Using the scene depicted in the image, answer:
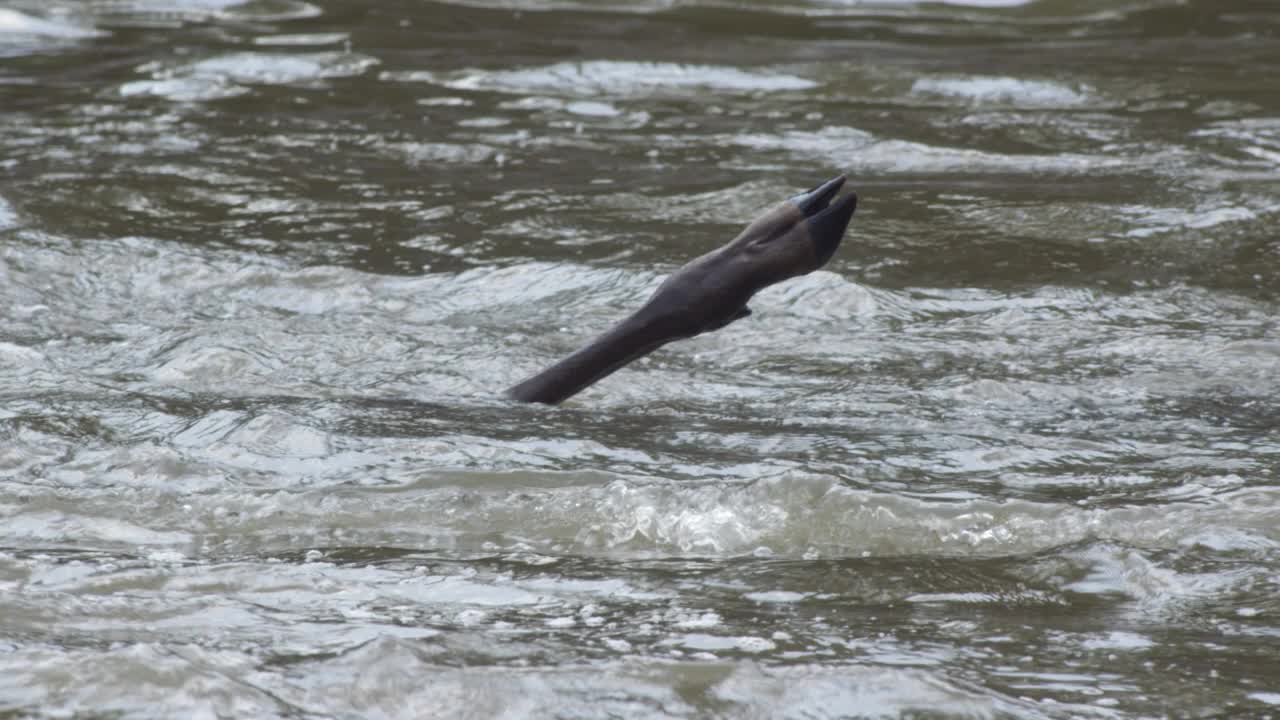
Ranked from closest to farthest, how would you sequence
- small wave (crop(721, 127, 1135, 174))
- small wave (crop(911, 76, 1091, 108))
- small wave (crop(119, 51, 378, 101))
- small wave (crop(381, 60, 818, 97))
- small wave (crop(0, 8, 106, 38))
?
small wave (crop(721, 127, 1135, 174))
small wave (crop(911, 76, 1091, 108))
small wave (crop(381, 60, 818, 97))
small wave (crop(119, 51, 378, 101))
small wave (crop(0, 8, 106, 38))

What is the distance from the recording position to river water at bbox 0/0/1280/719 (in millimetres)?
2471

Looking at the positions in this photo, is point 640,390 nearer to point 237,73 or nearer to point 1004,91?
point 1004,91

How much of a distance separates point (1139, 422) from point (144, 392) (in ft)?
7.55

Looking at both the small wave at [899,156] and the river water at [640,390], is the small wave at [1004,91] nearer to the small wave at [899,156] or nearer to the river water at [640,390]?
the river water at [640,390]

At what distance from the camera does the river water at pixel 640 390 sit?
8.11 feet

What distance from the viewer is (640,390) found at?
166 inches

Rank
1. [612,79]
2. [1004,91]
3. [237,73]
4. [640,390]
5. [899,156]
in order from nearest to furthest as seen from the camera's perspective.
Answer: [640,390] → [899,156] → [1004,91] → [612,79] → [237,73]

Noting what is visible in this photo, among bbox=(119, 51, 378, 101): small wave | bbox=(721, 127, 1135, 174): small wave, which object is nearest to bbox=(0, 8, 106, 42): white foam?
bbox=(119, 51, 378, 101): small wave

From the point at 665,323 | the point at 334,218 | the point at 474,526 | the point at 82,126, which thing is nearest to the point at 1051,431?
the point at 665,323

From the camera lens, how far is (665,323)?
366 centimetres

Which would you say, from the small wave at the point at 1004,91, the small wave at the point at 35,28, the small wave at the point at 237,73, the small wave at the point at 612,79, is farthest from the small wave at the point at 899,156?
the small wave at the point at 35,28

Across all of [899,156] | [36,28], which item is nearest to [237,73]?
[36,28]

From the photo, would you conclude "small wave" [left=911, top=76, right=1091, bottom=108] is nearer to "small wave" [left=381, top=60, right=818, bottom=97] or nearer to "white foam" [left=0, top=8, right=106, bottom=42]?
"small wave" [left=381, top=60, right=818, bottom=97]

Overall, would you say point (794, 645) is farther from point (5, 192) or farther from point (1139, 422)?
point (5, 192)
